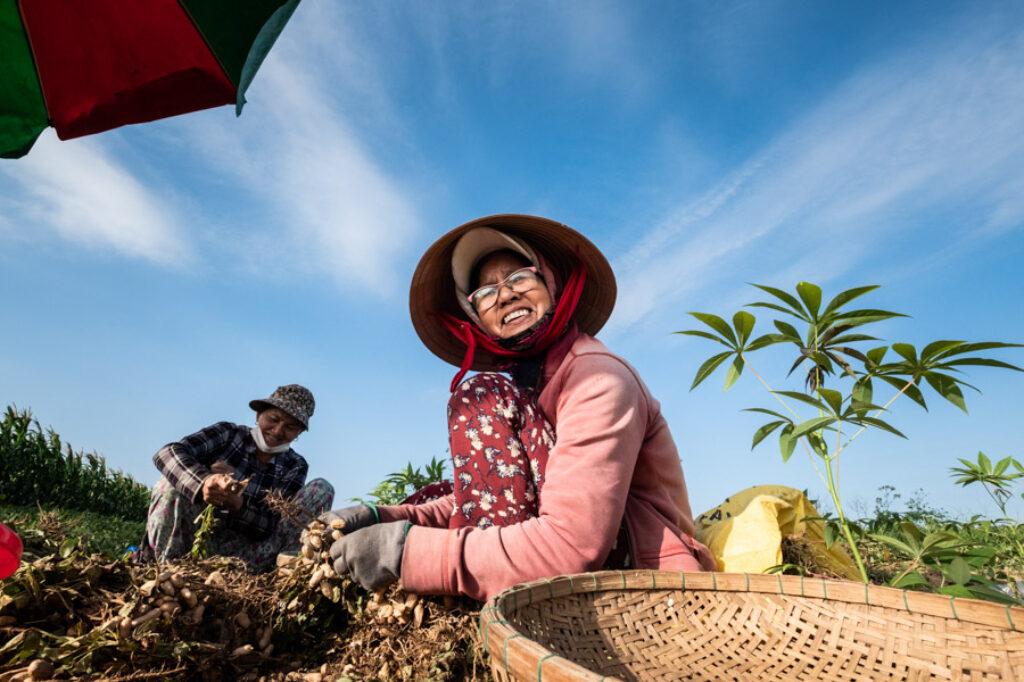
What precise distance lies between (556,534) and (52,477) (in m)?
8.61

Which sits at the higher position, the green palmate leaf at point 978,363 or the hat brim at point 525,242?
the hat brim at point 525,242

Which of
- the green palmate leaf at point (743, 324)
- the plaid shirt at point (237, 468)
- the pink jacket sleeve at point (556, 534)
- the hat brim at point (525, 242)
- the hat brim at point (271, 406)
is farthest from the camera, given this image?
the hat brim at point (271, 406)

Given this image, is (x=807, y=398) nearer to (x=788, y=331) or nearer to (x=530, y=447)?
(x=788, y=331)

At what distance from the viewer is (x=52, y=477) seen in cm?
751

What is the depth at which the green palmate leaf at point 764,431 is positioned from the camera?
1.85m

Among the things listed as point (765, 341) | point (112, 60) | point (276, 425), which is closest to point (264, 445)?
point (276, 425)

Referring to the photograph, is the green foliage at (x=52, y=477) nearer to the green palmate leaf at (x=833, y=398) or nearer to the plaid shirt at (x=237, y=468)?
the plaid shirt at (x=237, y=468)

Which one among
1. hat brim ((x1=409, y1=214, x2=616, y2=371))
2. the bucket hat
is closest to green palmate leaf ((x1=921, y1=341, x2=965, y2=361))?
hat brim ((x1=409, y1=214, x2=616, y2=371))

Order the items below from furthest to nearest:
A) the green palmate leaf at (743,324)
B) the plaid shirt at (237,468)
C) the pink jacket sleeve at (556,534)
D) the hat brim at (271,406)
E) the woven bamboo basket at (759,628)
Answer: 1. the hat brim at (271,406)
2. the plaid shirt at (237,468)
3. the green palmate leaf at (743,324)
4. the pink jacket sleeve at (556,534)
5. the woven bamboo basket at (759,628)

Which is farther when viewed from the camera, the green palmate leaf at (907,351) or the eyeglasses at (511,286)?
the eyeglasses at (511,286)

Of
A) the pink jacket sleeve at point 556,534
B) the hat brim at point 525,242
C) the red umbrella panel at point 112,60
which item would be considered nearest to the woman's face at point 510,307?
the hat brim at point 525,242

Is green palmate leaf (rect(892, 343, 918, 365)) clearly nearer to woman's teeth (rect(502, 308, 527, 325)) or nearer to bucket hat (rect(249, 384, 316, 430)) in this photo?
woman's teeth (rect(502, 308, 527, 325))

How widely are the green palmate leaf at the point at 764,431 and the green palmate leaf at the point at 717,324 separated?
29cm

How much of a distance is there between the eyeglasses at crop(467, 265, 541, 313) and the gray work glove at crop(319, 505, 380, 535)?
0.81 metres
